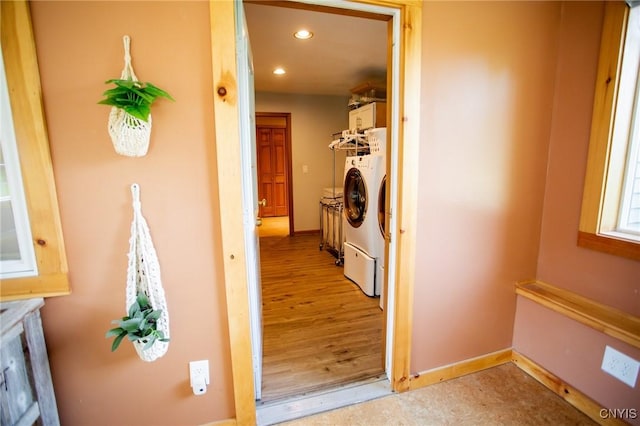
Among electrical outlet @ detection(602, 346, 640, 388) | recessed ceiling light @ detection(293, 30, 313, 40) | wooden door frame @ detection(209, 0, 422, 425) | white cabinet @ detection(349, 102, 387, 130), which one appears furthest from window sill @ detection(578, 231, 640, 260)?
recessed ceiling light @ detection(293, 30, 313, 40)

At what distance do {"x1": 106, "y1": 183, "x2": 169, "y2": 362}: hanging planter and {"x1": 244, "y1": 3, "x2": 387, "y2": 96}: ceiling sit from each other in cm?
158

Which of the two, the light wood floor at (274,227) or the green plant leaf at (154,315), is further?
the light wood floor at (274,227)

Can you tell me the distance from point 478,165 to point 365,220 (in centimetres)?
125

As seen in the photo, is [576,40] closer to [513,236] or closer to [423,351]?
[513,236]

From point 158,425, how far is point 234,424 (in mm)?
330

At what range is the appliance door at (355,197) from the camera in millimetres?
2752

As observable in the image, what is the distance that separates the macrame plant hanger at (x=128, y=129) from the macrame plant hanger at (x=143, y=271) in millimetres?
164

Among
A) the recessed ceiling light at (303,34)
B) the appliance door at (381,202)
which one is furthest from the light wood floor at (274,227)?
the recessed ceiling light at (303,34)

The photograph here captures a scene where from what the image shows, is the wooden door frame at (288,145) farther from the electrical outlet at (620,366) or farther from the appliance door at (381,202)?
the electrical outlet at (620,366)

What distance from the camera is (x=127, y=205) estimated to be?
111 centimetres

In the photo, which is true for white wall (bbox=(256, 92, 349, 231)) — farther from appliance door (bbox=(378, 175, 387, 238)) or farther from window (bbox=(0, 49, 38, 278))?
window (bbox=(0, 49, 38, 278))

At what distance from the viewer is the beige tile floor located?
1415 millimetres

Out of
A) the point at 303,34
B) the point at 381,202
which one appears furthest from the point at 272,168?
the point at 381,202

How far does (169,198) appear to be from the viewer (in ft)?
3.78
